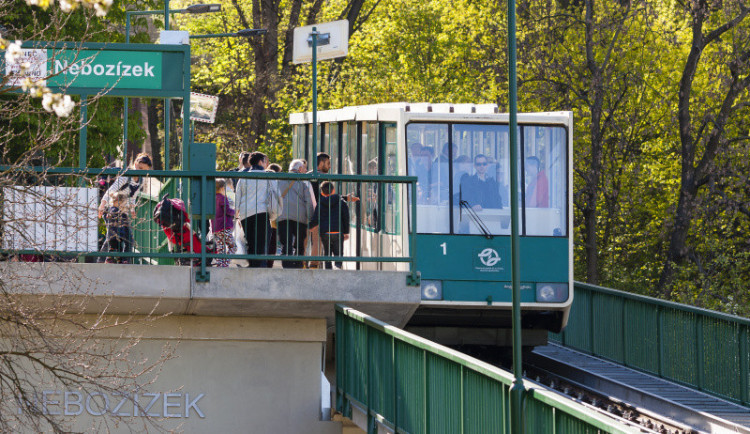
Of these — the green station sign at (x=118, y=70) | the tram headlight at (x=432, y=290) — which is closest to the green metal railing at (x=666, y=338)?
the tram headlight at (x=432, y=290)

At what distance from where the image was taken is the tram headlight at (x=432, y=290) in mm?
17125

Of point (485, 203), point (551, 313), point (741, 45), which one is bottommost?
point (551, 313)

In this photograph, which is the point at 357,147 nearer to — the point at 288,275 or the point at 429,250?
the point at 429,250

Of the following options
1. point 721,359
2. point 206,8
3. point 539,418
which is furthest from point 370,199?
point 206,8

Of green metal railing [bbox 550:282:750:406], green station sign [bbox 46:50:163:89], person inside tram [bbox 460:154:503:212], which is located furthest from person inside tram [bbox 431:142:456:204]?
green station sign [bbox 46:50:163:89]

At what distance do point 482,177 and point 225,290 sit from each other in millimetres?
4397

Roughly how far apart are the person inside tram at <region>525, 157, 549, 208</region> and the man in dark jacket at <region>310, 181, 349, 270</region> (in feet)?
10.7

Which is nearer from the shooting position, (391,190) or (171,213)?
(171,213)

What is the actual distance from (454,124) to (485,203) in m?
1.09

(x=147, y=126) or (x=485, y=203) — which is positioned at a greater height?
(x=147, y=126)

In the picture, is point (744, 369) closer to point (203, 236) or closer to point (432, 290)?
point (432, 290)

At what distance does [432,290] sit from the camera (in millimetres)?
17141

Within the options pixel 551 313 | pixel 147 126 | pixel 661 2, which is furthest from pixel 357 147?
pixel 147 126

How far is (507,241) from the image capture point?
56.7 feet
